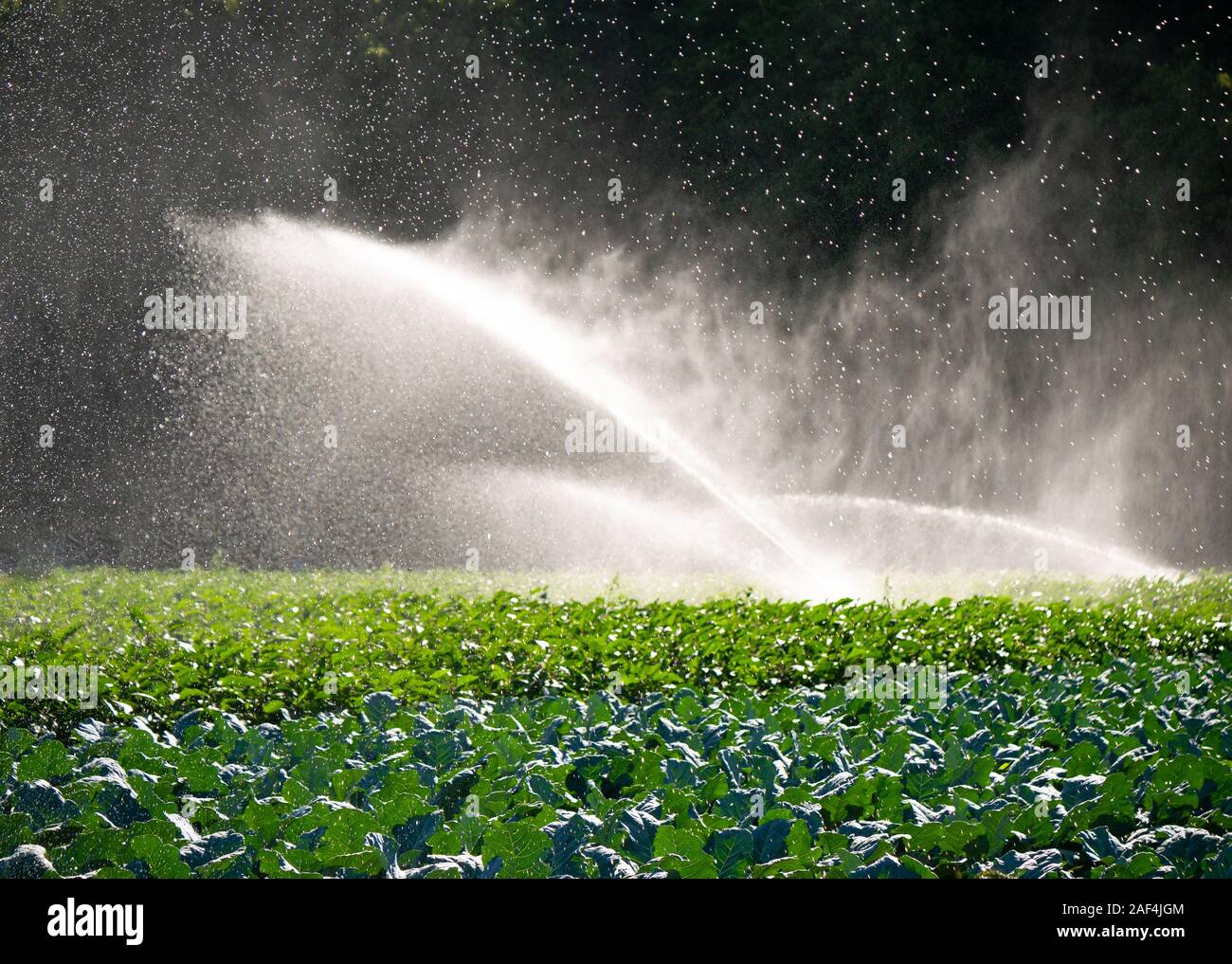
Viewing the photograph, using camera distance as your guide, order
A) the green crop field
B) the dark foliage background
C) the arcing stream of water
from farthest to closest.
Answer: the dark foliage background
the arcing stream of water
the green crop field

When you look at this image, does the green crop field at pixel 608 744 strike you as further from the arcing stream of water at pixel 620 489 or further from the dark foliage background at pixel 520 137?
the dark foliage background at pixel 520 137

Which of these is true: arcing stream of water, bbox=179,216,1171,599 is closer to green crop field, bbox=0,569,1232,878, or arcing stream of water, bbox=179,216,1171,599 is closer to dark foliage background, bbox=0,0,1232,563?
dark foliage background, bbox=0,0,1232,563

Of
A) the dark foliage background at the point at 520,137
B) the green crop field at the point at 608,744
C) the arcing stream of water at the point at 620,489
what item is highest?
the dark foliage background at the point at 520,137

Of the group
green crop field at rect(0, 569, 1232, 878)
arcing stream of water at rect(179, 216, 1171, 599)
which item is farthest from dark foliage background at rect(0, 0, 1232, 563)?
green crop field at rect(0, 569, 1232, 878)

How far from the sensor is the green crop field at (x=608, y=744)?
2959mm

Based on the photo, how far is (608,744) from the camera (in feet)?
12.8

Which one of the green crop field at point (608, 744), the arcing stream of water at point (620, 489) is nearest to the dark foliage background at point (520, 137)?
the arcing stream of water at point (620, 489)

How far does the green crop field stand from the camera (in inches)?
116

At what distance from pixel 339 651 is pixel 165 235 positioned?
1458cm

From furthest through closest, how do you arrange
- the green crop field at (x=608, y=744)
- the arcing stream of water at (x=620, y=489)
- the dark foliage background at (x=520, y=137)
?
the dark foliage background at (x=520, y=137), the arcing stream of water at (x=620, y=489), the green crop field at (x=608, y=744)

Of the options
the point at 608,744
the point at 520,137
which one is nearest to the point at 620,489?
the point at 520,137

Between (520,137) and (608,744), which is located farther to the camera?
(520,137)

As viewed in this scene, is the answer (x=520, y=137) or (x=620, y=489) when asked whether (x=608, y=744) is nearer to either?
(x=620, y=489)
